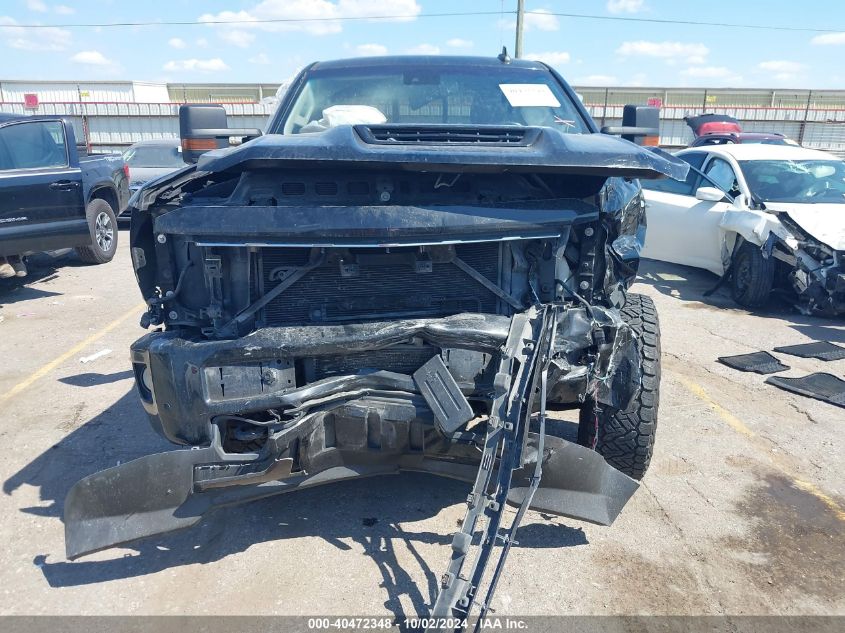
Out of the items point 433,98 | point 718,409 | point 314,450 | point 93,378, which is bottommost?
point 93,378

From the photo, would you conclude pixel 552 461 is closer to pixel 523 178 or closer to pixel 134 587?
pixel 523 178

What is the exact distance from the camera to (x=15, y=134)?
7.21m

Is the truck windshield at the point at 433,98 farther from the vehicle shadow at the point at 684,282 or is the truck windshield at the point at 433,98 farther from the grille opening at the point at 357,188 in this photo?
the vehicle shadow at the point at 684,282

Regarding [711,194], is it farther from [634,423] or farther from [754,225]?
[634,423]

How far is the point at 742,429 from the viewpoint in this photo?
4109mm

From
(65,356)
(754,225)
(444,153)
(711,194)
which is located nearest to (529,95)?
(444,153)

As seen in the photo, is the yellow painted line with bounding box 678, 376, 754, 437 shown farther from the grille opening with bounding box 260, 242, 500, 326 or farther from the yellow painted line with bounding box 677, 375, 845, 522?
the grille opening with bounding box 260, 242, 500, 326

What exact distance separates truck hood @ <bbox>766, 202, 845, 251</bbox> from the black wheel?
0.43m

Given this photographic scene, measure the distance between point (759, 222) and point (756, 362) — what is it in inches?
77.8

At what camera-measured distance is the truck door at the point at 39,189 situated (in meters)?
6.91

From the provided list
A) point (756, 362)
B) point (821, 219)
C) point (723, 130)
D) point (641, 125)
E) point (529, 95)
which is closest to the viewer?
point (641, 125)

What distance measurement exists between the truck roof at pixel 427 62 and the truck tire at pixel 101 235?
5.52 metres

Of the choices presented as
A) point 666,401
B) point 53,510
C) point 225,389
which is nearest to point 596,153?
point 225,389

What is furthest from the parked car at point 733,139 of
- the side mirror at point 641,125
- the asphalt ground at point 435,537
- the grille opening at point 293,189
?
the grille opening at point 293,189
